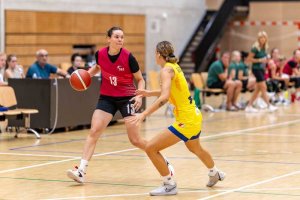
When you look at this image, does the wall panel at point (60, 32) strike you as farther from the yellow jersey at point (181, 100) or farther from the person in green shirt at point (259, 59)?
the yellow jersey at point (181, 100)

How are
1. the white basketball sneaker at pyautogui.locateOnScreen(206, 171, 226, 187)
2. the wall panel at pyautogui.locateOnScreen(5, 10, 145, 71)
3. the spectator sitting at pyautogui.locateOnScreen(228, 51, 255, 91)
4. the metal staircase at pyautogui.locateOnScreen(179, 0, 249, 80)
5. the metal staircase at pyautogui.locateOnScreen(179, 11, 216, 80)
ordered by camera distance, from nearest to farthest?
the white basketball sneaker at pyautogui.locateOnScreen(206, 171, 226, 187)
the spectator sitting at pyautogui.locateOnScreen(228, 51, 255, 91)
the wall panel at pyautogui.locateOnScreen(5, 10, 145, 71)
the metal staircase at pyautogui.locateOnScreen(179, 11, 216, 80)
the metal staircase at pyautogui.locateOnScreen(179, 0, 249, 80)

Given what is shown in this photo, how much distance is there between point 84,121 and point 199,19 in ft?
51.9

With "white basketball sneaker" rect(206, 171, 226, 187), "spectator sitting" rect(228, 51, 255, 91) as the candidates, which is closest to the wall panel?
"spectator sitting" rect(228, 51, 255, 91)

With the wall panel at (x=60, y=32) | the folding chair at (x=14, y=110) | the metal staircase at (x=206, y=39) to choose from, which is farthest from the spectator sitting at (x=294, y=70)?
the folding chair at (x=14, y=110)

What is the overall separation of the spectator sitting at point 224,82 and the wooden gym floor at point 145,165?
3546 mm

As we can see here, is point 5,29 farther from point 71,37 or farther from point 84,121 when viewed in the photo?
point 84,121

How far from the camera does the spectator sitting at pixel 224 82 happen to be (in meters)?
20.2

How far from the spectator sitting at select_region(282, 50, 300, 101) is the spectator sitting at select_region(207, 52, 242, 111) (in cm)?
318

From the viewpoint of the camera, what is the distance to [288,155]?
39.4 ft

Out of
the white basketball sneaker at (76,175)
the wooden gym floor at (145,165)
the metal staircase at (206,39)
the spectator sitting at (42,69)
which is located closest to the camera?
the wooden gym floor at (145,165)

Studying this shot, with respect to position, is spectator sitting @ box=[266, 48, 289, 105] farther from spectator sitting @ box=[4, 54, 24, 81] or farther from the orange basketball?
the orange basketball

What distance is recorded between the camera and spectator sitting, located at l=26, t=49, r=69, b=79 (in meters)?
15.5

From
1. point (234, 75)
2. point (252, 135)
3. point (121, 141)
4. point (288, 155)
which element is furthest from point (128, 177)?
point (234, 75)

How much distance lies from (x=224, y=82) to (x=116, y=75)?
11000mm
